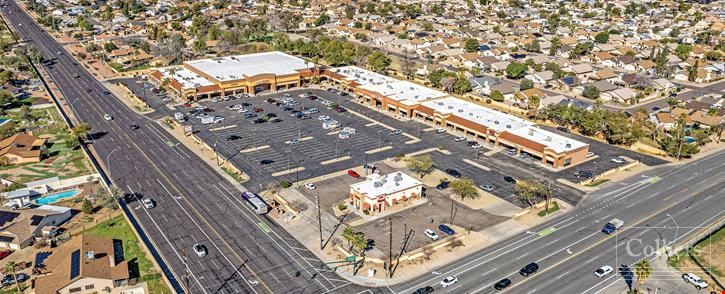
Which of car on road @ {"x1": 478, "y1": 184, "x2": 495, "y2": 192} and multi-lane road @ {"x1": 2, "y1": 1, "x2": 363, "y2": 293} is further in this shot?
car on road @ {"x1": 478, "y1": 184, "x2": 495, "y2": 192}

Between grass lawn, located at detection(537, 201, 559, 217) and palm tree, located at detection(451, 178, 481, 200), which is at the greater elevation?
palm tree, located at detection(451, 178, 481, 200)

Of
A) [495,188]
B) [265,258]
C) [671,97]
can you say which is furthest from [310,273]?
[671,97]

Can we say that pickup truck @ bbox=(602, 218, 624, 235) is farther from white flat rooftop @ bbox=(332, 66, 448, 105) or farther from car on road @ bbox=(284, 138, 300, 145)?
car on road @ bbox=(284, 138, 300, 145)

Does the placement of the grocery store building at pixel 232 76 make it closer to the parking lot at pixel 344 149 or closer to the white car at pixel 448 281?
the parking lot at pixel 344 149

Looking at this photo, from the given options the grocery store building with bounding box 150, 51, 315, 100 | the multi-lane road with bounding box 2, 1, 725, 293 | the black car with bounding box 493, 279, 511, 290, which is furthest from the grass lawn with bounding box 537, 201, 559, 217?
the grocery store building with bounding box 150, 51, 315, 100

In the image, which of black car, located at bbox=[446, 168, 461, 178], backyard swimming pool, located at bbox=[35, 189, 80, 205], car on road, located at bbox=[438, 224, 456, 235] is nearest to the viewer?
car on road, located at bbox=[438, 224, 456, 235]

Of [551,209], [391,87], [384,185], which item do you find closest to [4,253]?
[384,185]
